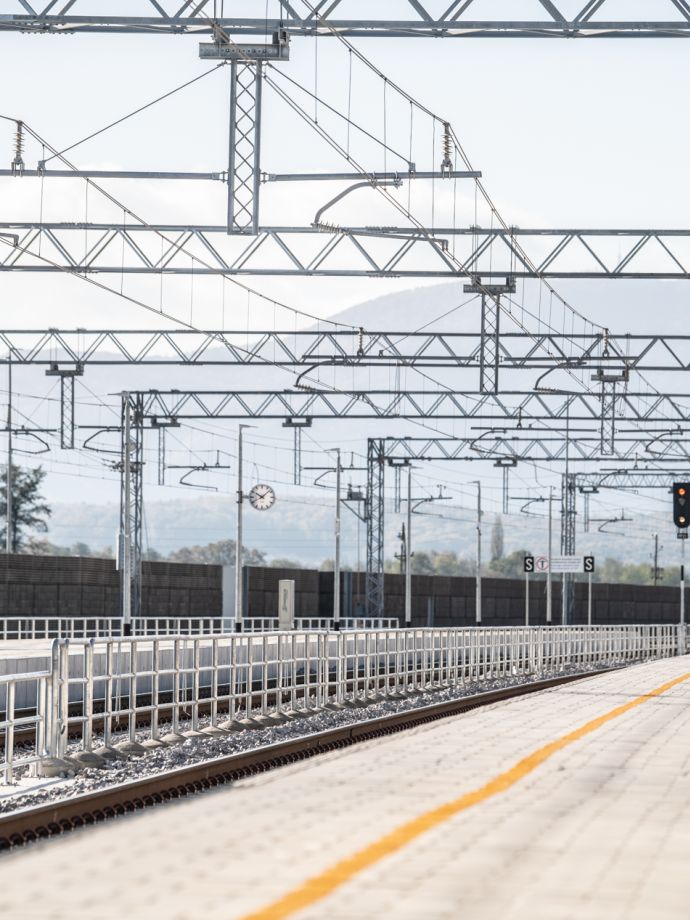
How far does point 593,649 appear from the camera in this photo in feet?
157

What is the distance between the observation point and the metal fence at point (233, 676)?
16266mm

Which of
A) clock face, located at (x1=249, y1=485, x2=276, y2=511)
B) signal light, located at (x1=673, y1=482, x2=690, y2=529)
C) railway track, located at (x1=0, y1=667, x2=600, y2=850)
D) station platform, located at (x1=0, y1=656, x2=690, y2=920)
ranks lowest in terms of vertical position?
railway track, located at (x1=0, y1=667, x2=600, y2=850)

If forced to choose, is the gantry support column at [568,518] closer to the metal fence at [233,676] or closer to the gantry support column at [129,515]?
the gantry support column at [129,515]

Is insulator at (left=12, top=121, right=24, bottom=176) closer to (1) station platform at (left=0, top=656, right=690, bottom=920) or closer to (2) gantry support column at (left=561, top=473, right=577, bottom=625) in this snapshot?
(1) station platform at (left=0, top=656, right=690, bottom=920)

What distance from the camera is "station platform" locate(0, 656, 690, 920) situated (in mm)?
7699

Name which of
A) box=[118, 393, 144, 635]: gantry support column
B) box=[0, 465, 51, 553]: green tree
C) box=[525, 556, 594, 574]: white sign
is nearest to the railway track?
box=[118, 393, 144, 635]: gantry support column

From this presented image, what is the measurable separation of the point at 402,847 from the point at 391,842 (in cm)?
20

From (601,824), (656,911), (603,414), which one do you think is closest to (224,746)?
(601,824)

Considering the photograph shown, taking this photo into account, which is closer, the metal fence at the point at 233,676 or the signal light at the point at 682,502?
the metal fence at the point at 233,676

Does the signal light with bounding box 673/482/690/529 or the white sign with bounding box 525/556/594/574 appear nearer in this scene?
the signal light with bounding box 673/482/690/529

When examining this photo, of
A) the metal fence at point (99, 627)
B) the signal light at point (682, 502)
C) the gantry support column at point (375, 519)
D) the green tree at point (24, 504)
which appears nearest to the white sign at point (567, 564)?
the gantry support column at point (375, 519)

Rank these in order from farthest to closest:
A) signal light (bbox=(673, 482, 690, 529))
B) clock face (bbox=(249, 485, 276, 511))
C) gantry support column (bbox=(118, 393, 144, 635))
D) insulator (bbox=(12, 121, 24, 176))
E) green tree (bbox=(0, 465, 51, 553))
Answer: green tree (bbox=(0, 465, 51, 553))
clock face (bbox=(249, 485, 276, 511))
gantry support column (bbox=(118, 393, 144, 635))
signal light (bbox=(673, 482, 690, 529))
insulator (bbox=(12, 121, 24, 176))

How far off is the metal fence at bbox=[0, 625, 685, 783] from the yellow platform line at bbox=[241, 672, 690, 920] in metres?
4.51

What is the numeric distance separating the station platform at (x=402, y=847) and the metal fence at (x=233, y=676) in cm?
234
